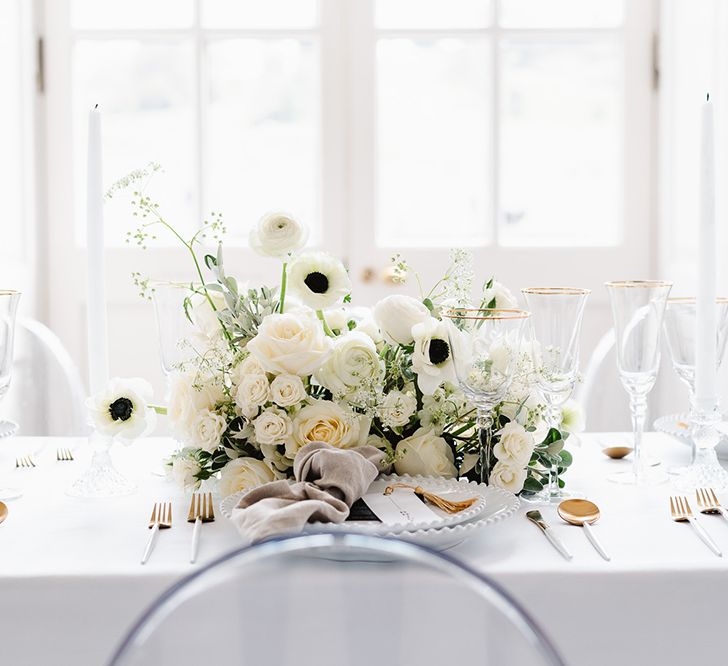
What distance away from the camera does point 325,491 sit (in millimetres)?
1012

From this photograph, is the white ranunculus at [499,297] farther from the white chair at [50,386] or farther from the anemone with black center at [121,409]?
the white chair at [50,386]

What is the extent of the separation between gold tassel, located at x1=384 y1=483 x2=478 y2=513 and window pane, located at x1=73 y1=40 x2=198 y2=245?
1.94 metres

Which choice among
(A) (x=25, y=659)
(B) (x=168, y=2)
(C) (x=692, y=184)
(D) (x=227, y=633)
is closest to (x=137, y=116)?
(B) (x=168, y=2)

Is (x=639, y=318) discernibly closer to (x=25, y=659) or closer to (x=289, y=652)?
(x=25, y=659)

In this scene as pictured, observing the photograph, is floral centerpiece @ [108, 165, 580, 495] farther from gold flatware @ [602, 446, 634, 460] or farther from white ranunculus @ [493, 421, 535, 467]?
gold flatware @ [602, 446, 634, 460]

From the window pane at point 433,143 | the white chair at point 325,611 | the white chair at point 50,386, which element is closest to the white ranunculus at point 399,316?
the white chair at point 325,611

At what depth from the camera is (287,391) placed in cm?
112

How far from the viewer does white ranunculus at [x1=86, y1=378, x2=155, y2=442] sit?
121cm

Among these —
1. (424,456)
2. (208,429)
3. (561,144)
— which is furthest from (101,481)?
(561,144)

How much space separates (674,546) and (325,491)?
0.38m

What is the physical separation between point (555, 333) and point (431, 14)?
77.2 inches

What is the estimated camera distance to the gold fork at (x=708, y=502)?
3.75 feet

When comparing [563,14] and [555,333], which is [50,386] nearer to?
[555,333]

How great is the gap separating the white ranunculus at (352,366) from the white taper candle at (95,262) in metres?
0.32
